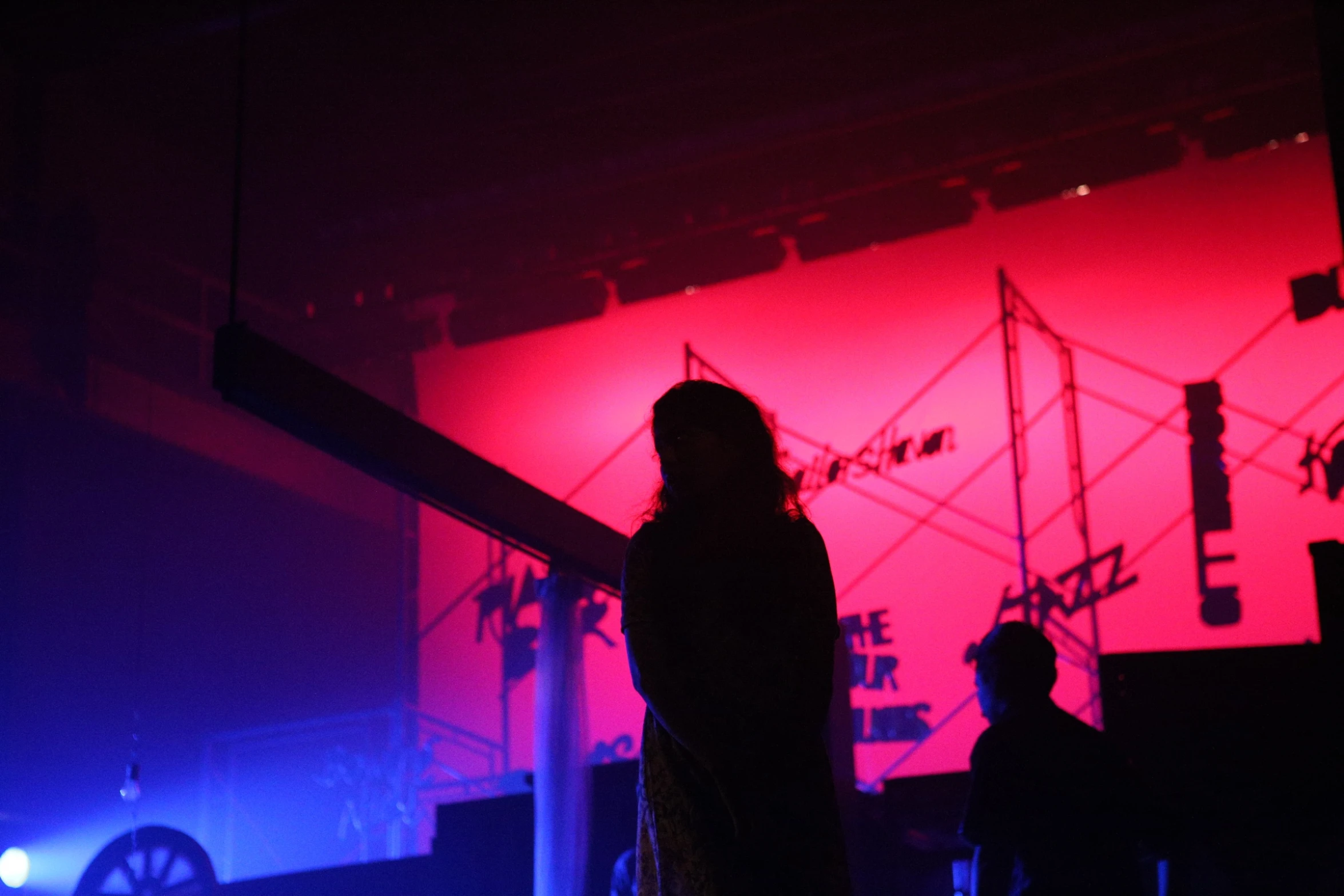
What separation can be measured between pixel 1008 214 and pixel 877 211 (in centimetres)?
75

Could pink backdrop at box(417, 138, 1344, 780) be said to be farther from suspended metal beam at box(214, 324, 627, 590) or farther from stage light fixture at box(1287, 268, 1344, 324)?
suspended metal beam at box(214, 324, 627, 590)

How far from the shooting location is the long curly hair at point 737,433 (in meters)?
1.16

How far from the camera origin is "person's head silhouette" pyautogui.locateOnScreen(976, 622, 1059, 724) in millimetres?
1663

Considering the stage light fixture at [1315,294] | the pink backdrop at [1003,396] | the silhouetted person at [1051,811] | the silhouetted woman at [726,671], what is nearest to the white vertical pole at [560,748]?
the pink backdrop at [1003,396]

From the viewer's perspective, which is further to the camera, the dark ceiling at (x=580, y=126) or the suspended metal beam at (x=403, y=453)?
the dark ceiling at (x=580, y=126)

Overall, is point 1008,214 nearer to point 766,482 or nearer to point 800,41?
point 800,41

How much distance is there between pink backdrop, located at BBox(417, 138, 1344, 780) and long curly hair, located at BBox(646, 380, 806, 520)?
5.32 meters

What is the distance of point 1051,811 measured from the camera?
1.59 meters

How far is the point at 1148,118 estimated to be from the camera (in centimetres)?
658

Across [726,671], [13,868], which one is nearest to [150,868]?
[13,868]

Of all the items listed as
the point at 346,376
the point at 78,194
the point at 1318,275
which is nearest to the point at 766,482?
the point at 1318,275

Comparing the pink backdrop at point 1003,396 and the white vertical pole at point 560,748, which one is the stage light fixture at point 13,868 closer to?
the white vertical pole at point 560,748

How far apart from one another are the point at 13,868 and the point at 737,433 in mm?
5245

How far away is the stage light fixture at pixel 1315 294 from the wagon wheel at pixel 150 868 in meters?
5.66
